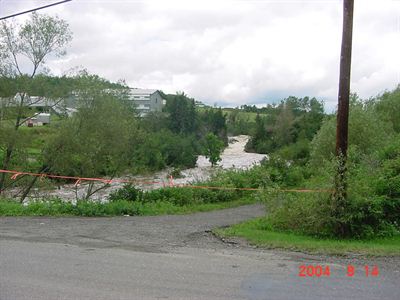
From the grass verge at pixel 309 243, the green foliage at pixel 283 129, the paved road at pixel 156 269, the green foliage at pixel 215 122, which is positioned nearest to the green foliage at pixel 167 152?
the green foliage at pixel 283 129

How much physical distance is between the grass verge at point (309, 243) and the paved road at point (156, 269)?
548 millimetres

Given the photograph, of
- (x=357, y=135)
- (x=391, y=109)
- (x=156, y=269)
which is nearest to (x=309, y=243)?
(x=156, y=269)

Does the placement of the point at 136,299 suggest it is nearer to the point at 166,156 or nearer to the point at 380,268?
the point at 380,268

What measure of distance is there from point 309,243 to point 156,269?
4461 millimetres

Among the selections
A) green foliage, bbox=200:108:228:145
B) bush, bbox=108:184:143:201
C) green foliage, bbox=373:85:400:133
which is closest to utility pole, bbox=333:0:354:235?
bush, bbox=108:184:143:201

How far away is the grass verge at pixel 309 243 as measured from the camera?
9.76 metres

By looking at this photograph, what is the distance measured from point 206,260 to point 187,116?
83262mm

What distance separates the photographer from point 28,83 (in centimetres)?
2511
